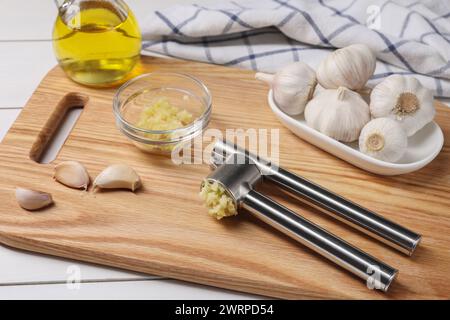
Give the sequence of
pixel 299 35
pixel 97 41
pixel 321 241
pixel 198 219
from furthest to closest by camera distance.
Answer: pixel 299 35 < pixel 97 41 < pixel 198 219 < pixel 321 241

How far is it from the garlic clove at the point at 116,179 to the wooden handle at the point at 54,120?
0.19m

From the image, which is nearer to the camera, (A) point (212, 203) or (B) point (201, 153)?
(A) point (212, 203)

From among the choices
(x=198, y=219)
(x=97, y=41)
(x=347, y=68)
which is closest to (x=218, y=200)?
(x=198, y=219)

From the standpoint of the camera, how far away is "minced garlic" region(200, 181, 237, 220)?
3.68ft

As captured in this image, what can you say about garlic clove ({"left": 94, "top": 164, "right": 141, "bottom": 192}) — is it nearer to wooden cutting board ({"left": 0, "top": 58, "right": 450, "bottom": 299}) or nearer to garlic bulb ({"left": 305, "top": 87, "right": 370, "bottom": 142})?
wooden cutting board ({"left": 0, "top": 58, "right": 450, "bottom": 299})

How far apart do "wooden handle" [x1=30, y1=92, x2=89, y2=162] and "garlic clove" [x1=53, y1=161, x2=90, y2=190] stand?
0.10m

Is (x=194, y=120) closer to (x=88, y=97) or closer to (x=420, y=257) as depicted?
(x=88, y=97)

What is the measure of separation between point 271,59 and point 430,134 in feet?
1.60

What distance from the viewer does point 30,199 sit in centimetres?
115

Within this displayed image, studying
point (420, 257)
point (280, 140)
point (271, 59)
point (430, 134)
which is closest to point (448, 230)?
point (420, 257)

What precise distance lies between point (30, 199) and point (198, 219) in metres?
0.33

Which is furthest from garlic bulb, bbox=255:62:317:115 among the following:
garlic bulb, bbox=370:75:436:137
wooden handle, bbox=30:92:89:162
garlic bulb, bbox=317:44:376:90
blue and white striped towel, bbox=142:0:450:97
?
wooden handle, bbox=30:92:89:162

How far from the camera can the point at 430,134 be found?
50.8 inches

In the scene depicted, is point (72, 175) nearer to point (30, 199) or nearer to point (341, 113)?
point (30, 199)
